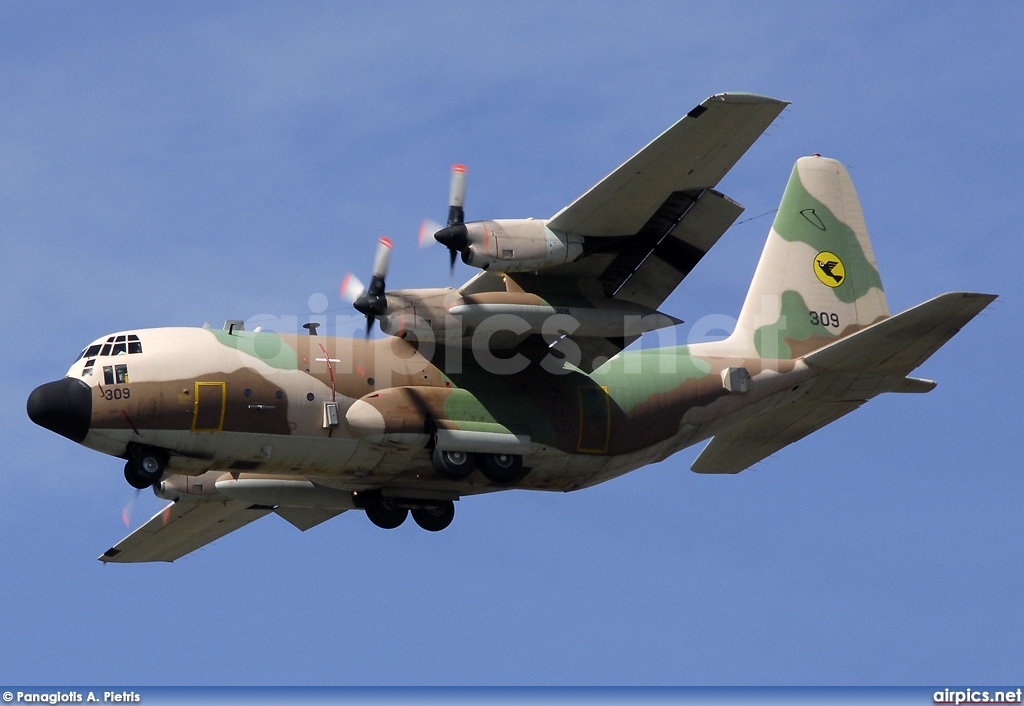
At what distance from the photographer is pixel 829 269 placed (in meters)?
26.1

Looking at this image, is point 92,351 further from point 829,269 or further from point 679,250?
point 829,269

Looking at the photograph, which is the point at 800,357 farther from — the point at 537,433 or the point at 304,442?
the point at 304,442

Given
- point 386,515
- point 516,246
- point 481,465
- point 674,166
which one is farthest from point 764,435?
point 516,246

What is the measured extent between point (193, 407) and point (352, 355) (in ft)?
7.62

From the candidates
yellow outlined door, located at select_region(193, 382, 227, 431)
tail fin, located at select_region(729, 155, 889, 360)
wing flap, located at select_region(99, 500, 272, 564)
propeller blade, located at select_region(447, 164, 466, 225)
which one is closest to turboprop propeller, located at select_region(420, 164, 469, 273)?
propeller blade, located at select_region(447, 164, 466, 225)

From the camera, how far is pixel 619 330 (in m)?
22.6

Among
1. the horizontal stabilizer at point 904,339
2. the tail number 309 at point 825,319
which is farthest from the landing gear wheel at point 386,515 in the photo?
the tail number 309 at point 825,319

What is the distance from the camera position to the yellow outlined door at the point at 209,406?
21531mm

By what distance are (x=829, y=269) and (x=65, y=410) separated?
11851 mm

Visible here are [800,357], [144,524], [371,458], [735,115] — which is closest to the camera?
[735,115]

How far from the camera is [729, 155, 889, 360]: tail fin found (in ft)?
83.1

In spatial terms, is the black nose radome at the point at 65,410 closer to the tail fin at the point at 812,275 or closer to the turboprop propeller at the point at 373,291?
the turboprop propeller at the point at 373,291

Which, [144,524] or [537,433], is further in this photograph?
[144,524]

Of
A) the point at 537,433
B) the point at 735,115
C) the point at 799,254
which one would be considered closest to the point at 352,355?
the point at 537,433
